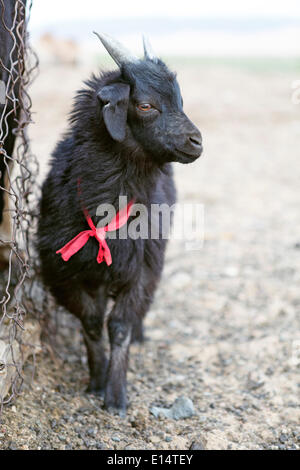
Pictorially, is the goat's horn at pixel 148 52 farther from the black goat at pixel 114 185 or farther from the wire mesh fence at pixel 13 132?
the wire mesh fence at pixel 13 132

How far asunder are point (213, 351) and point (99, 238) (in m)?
1.62

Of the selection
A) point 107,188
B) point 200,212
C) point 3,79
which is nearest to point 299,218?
point 200,212

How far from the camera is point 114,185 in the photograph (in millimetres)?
3475

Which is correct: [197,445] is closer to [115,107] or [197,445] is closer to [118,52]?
[115,107]

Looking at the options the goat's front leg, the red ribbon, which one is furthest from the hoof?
the red ribbon

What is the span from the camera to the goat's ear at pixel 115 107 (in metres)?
3.24

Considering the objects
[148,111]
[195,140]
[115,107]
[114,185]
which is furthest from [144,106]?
[114,185]

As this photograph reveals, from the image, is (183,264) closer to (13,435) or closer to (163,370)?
(163,370)

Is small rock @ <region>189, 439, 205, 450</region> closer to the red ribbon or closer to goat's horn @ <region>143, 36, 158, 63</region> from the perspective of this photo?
the red ribbon

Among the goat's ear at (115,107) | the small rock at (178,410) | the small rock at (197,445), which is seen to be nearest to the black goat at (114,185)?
the goat's ear at (115,107)

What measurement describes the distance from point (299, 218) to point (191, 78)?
10.2m

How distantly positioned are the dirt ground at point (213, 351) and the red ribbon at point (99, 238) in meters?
0.88

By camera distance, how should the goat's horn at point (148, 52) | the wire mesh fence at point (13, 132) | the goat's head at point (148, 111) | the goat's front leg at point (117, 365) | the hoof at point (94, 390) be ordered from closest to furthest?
the wire mesh fence at point (13, 132) → the goat's head at point (148, 111) → the goat's horn at point (148, 52) → the goat's front leg at point (117, 365) → the hoof at point (94, 390)

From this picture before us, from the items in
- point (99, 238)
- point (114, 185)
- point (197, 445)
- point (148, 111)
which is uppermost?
point (148, 111)
